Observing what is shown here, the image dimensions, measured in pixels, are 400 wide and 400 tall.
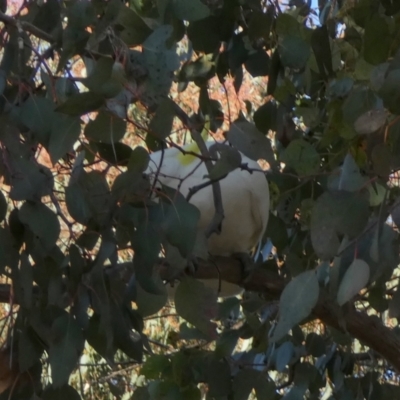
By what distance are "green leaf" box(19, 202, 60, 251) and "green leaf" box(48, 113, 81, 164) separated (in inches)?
1.9

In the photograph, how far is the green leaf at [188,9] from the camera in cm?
70

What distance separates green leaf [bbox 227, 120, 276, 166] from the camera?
0.68m

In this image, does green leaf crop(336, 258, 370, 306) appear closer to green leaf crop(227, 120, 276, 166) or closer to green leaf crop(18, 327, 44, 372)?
green leaf crop(227, 120, 276, 166)

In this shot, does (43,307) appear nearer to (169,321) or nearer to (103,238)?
(103,238)

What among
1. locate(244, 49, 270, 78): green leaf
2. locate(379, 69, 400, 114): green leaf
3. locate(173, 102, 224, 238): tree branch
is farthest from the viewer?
locate(244, 49, 270, 78): green leaf

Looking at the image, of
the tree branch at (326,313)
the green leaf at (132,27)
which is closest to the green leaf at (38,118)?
the green leaf at (132,27)

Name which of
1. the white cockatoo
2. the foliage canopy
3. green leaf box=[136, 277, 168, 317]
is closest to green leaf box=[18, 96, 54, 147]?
the foliage canopy

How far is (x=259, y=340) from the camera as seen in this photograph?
1.15m

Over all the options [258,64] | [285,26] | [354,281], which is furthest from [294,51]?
[354,281]

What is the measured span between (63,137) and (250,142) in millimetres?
170

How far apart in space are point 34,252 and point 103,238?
0.33 ft

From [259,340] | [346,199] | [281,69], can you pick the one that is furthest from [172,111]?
[259,340]

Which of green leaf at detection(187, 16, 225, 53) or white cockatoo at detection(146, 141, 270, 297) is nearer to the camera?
green leaf at detection(187, 16, 225, 53)

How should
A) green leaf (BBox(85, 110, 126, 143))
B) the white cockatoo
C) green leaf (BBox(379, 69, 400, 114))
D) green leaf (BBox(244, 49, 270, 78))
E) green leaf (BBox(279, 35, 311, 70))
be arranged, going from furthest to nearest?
1. the white cockatoo
2. green leaf (BBox(244, 49, 270, 78))
3. green leaf (BBox(279, 35, 311, 70))
4. green leaf (BBox(85, 110, 126, 143))
5. green leaf (BBox(379, 69, 400, 114))
